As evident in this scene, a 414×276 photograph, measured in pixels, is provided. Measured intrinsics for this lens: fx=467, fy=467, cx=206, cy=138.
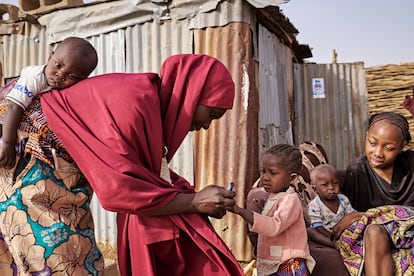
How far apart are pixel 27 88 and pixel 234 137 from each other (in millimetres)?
3238

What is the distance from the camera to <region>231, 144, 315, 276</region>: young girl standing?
2840mm

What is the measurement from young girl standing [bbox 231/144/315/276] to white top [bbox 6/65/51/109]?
57.1 inches

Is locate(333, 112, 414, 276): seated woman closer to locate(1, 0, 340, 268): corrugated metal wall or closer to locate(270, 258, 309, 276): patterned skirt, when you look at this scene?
locate(270, 258, 309, 276): patterned skirt

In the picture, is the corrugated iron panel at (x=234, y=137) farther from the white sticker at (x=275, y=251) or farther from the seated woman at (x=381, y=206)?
A: the white sticker at (x=275, y=251)

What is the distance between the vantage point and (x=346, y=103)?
26.2 feet

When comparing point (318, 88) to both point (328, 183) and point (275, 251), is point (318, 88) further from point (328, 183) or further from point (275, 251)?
point (275, 251)

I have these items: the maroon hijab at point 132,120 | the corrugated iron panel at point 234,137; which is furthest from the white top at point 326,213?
the maroon hijab at point 132,120

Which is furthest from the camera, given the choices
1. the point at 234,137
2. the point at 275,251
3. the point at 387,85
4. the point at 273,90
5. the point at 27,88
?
the point at 387,85

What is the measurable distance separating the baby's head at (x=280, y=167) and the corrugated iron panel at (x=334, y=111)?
16.3 feet

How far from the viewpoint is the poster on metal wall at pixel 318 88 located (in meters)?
7.96

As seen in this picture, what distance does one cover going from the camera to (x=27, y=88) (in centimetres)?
206

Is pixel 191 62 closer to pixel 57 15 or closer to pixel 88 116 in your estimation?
pixel 88 116

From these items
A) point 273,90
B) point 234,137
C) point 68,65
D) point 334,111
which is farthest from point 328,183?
point 334,111

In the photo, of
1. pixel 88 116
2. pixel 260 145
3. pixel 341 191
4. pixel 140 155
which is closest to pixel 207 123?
pixel 140 155
